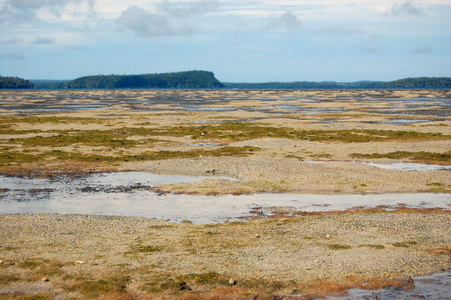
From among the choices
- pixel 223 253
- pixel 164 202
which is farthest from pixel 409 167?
pixel 223 253

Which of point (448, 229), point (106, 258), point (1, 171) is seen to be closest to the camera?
point (106, 258)

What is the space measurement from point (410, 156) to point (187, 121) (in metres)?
29.8

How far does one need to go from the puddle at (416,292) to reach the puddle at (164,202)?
723 cm

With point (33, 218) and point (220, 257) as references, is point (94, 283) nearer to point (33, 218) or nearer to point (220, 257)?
point (220, 257)

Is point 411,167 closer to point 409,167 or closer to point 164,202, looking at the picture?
point 409,167

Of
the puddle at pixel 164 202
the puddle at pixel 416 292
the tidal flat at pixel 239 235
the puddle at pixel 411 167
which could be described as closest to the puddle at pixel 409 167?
the puddle at pixel 411 167

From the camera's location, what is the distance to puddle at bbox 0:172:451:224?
62.2 feet

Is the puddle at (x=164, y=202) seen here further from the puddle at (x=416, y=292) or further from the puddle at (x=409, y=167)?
the puddle at (x=416, y=292)

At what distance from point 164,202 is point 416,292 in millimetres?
11491

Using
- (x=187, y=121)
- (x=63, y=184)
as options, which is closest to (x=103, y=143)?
(x=63, y=184)

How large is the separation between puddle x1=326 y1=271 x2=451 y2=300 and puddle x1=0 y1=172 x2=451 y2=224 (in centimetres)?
723

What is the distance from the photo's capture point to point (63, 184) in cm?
2391

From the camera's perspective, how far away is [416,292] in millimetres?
11531

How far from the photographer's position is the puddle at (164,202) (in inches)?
747
